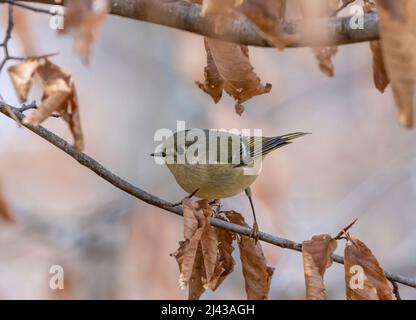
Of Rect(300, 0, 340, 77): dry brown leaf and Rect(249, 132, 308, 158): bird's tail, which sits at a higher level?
Rect(249, 132, 308, 158): bird's tail

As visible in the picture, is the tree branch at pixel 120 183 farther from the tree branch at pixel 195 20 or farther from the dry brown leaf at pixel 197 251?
the tree branch at pixel 195 20

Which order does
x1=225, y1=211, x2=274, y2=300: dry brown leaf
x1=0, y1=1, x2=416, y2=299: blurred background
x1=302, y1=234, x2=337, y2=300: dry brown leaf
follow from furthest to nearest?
x1=0, y1=1, x2=416, y2=299: blurred background
x1=225, y1=211, x2=274, y2=300: dry brown leaf
x1=302, y1=234, x2=337, y2=300: dry brown leaf

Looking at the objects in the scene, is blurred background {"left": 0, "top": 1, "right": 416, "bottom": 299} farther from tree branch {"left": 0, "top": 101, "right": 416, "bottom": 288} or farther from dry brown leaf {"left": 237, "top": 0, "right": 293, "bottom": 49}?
dry brown leaf {"left": 237, "top": 0, "right": 293, "bottom": 49}

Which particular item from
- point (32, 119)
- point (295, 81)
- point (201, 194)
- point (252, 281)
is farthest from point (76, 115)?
point (295, 81)

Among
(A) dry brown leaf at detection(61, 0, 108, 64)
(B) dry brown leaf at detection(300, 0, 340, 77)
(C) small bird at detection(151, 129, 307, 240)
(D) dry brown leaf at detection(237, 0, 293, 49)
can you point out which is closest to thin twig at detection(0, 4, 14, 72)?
(A) dry brown leaf at detection(61, 0, 108, 64)

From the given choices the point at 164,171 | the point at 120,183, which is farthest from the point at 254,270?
the point at 164,171
